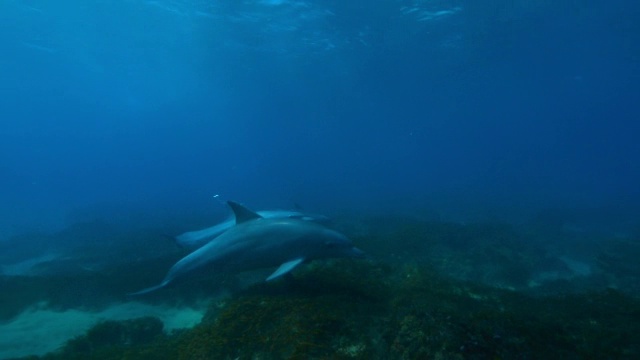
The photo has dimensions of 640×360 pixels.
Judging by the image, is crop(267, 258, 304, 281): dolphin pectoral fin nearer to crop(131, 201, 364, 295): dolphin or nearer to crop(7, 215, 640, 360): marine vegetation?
crop(131, 201, 364, 295): dolphin

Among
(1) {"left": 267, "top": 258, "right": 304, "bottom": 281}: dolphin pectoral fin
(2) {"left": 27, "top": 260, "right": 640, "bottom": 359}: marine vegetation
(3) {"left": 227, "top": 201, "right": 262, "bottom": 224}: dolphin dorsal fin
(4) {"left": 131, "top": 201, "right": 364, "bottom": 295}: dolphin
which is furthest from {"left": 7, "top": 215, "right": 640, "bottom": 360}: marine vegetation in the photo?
(3) {"left": 227, "top": 201, "right": 262, "bottom": 224}: dolphin dorsal fin

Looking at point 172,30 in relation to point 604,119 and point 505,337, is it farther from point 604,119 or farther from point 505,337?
point 604,119

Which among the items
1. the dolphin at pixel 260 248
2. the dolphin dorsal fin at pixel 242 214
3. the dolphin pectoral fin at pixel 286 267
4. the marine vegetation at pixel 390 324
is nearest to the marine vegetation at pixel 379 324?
the marine vegetation at pixel 390 324

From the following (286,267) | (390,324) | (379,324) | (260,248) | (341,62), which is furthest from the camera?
(341,62)

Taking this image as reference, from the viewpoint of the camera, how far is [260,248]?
6242mm

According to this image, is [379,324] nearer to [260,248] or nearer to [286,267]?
[286,267]

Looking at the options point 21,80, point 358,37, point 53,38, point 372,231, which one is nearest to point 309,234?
point 372,231

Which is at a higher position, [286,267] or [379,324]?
[286,267]

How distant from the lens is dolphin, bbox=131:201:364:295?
6199 mm

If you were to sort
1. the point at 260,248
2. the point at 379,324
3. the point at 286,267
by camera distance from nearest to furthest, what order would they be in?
the point at 379,324
the point at 286,267
the point at 260,248

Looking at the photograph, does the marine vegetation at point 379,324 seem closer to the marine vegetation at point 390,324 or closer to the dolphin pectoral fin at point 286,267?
the marine vegetation at point 390,324

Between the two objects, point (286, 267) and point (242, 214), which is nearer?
point (286, 267)

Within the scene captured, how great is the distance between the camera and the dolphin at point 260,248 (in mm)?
6199

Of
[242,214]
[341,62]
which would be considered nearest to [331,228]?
[242,214]
